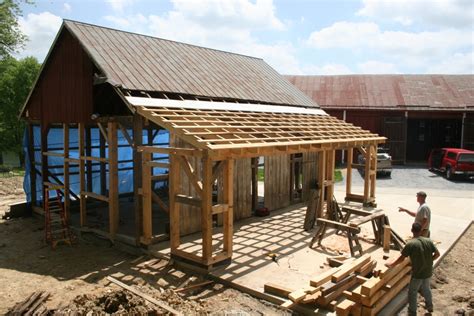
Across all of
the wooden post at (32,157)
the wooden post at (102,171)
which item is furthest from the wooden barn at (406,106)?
the wooden post at (32,157)

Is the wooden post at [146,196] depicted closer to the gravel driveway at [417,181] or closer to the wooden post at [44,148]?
the wooden post at [44,148]

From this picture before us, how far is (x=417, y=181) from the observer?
23.2 metres

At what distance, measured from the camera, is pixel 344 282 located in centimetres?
772

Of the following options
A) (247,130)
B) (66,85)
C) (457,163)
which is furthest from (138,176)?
(457,163)

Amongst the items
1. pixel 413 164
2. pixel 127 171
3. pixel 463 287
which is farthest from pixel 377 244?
pixel 413 164

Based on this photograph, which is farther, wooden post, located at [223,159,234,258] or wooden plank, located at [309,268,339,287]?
wooden post, located at [223,159,234,258]

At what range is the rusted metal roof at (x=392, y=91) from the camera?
29.6 metres

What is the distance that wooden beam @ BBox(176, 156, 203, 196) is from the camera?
8.84 metres

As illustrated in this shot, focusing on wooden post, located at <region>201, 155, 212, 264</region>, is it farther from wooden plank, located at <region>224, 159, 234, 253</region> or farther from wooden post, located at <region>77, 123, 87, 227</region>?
wooden post, located at <region>77, 123, 87, 227</region>

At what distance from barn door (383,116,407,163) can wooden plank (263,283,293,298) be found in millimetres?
23841

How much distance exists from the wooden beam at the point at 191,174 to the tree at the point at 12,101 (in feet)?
104

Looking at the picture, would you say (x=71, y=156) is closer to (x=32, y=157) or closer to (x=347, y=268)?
(x=32, y=157)

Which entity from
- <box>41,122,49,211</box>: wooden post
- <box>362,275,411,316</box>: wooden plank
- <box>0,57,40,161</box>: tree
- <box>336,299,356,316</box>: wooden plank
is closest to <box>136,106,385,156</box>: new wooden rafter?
<box>336,299,356,316</box>: wooden plank

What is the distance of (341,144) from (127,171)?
8.81m
